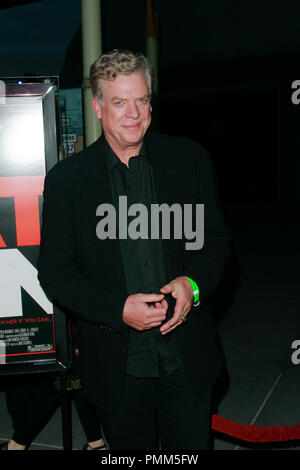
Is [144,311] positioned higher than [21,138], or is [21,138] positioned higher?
[21,138]

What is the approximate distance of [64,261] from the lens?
2.04 meters

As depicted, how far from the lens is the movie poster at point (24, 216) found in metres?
2.54

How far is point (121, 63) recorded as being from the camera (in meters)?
1.94

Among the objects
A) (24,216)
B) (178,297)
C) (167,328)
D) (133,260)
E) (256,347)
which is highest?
(24,216)

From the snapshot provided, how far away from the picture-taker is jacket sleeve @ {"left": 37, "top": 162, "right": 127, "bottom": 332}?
1974mm

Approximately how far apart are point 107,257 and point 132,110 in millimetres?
530

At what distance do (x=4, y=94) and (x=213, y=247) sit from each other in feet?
3.89

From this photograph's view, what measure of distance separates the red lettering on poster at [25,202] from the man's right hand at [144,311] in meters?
0.90

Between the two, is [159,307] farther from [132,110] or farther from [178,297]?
[132,110]

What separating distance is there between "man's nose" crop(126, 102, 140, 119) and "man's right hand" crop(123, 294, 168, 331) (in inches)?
24.8

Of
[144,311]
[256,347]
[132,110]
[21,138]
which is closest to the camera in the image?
[144,311]

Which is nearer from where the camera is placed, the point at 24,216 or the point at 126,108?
the point at 126,108

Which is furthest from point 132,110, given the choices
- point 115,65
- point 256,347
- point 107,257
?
point 256,347

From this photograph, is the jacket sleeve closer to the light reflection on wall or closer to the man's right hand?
the man's right hand
